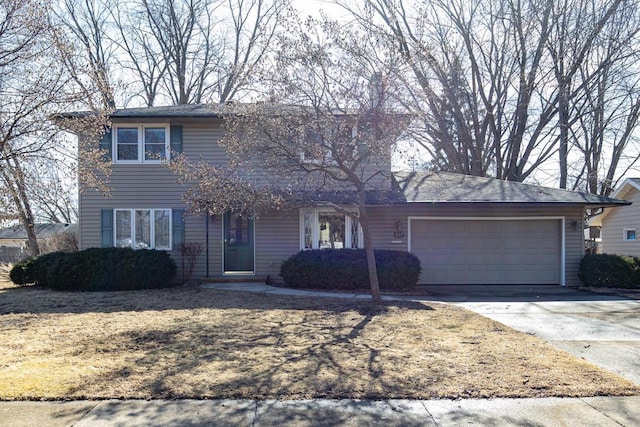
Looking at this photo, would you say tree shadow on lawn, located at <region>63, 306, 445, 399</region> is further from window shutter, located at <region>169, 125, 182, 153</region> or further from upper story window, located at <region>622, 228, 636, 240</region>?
upper story window, located at <region>622, 228, 636, 240</region>

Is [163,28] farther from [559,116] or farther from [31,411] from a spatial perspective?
[31,411]

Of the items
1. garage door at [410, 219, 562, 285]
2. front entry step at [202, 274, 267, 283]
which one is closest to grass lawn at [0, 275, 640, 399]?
front entry step at [202, 274, 267, 283]

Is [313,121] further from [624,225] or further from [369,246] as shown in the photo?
[624,225]

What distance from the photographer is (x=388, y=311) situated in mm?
9047

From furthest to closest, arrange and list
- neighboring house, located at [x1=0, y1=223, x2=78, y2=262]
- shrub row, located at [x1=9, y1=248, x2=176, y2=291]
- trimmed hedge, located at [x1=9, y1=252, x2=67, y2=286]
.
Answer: neighboring house, located at [x1=0, y1=223, x2=78, y2=262] < trimmed hedge, located at [x1=9, y1=252, x2=67, y2=286] < shrub row, located at [x1=9, y1=248, x2=176, y2=291]

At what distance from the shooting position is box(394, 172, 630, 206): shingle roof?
13.3 metres

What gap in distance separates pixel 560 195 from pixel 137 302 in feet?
39.1

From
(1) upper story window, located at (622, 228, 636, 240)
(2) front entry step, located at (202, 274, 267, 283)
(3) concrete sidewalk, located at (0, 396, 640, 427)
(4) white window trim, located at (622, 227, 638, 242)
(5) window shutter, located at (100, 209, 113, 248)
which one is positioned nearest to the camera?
(3) concrete sidewalk, located at (0, 396, 640, 427)

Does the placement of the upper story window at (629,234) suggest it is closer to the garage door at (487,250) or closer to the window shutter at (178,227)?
the garage door at (487,250)

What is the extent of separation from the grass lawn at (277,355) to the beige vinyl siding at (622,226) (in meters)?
12.4

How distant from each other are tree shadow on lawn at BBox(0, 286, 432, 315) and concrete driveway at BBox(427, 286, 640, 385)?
6.06 ft

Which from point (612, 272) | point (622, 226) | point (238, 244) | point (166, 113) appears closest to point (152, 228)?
point (238, 244)

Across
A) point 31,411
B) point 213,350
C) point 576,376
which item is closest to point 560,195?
point 576,376

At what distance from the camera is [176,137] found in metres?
14.1
